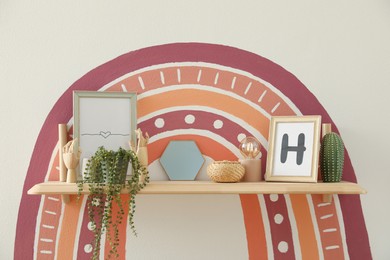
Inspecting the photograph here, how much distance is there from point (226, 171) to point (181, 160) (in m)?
0.24

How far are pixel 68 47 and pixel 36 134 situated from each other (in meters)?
0.39

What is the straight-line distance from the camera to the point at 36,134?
211cm

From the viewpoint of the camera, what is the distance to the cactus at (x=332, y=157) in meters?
1.98

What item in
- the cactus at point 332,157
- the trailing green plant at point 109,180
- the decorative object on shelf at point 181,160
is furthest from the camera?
the decorative object on shelf at point 181,160

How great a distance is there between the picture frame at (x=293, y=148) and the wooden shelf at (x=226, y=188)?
0.07 meters

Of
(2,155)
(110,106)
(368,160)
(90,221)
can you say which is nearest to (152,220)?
(90,221)

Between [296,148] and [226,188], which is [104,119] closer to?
[226,188]

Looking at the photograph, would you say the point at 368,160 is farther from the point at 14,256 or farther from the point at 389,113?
the point at 14,256

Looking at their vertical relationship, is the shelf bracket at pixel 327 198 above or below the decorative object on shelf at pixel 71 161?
below

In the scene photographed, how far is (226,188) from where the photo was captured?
189 centimetres

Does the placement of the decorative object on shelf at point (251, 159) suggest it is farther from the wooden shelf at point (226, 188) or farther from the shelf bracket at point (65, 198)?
the shelf bracket at point (65, 198)

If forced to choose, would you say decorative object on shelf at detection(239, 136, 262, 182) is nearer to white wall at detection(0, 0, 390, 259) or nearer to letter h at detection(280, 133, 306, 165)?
letter h at detection(280, 133, 306, 165)

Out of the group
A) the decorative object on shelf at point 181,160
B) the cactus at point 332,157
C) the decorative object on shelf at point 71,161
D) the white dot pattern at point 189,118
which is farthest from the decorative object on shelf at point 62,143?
the cactus at point 332,157

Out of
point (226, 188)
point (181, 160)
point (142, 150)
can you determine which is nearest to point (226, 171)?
→ point (226, 188)
